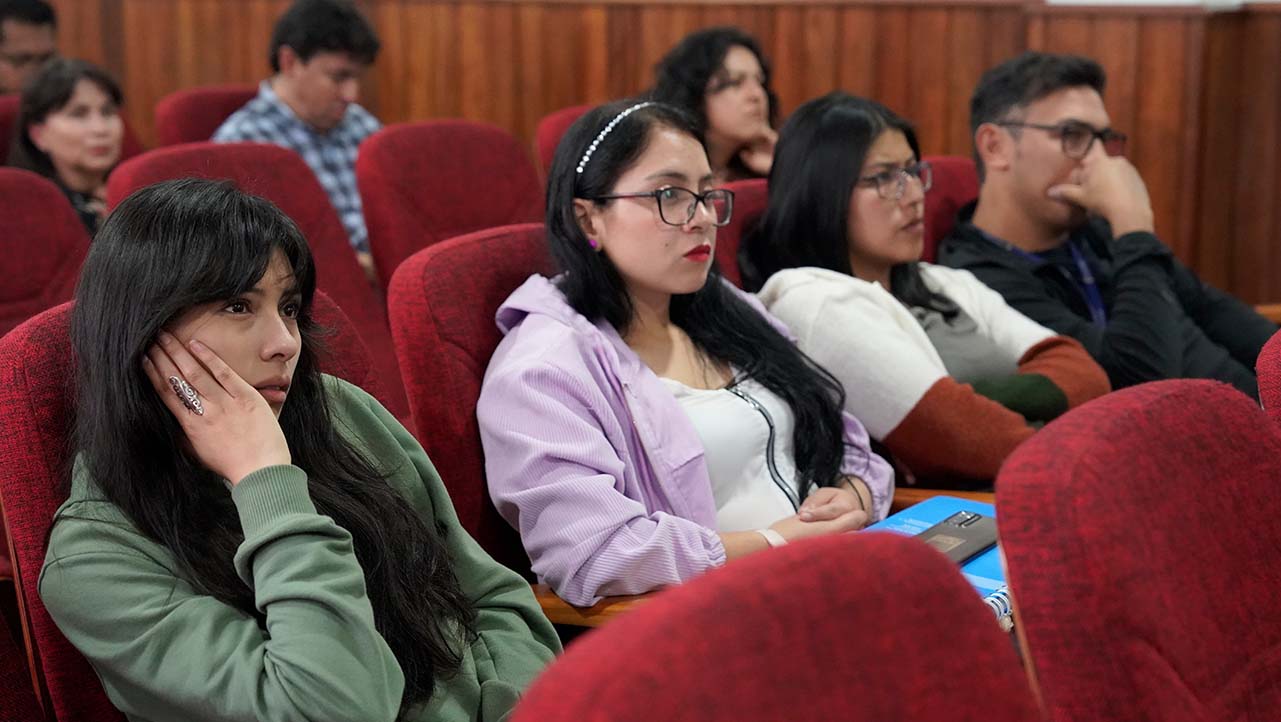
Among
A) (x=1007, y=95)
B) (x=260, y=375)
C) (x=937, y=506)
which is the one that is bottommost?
(x=937, y=506)

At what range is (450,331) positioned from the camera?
1.81 meters

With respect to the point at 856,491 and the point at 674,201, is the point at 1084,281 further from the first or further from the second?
the point at 674,201

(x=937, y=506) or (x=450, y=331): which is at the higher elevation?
(x=450, y=331)

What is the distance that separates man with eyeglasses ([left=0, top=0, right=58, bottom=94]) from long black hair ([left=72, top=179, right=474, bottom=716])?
3.11 m

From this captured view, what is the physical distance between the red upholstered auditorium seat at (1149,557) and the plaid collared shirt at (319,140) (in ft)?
9.48

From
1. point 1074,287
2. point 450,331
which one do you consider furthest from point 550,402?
point 1074,287

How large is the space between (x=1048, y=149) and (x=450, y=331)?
4.91ft

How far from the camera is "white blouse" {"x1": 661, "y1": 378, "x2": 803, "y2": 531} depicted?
1897 millimetres

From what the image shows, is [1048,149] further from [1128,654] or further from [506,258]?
[1128,654]

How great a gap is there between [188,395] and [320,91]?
2645 mm

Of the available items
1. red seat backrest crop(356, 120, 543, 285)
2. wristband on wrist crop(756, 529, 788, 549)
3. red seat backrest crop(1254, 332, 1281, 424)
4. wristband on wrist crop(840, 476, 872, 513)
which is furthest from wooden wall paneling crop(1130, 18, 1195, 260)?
red seat backrest crop(1254, 332, 1281, 424)

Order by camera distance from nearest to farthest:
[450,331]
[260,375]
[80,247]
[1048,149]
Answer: [260,375] < [450,331] < [80,247] < [1048,149]

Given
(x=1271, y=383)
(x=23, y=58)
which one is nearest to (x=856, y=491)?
(x=1271, y=383)

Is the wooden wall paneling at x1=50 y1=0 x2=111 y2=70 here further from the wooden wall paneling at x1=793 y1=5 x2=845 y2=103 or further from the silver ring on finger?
the silver ring on finger
